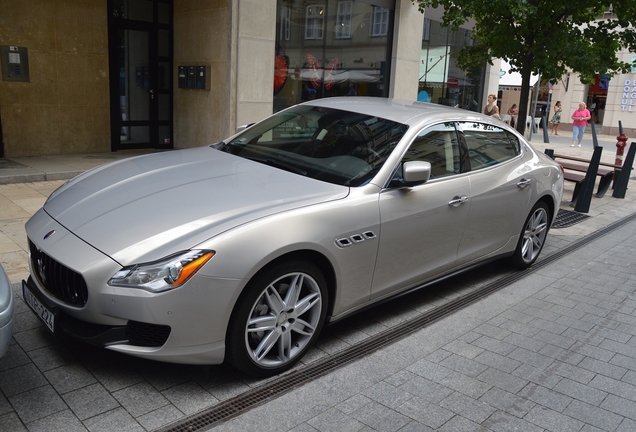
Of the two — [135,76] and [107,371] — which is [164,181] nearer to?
[107,371]

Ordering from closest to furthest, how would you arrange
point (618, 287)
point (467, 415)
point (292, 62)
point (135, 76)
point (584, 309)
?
point (467, 415)
point (584, 309)
point (618, 287)
point (135, 76)
point (292, 62)

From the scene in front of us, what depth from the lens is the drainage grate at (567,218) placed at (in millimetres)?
8875

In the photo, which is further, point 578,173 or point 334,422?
point 578,173

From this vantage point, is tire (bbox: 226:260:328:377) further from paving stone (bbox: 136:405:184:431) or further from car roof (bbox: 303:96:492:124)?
car roof (bbox: 303:96:492:124)

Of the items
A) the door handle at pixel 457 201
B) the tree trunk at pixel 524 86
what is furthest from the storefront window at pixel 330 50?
the door handle at pixel 457 201

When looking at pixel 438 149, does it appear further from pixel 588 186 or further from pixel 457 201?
pixel 588 186

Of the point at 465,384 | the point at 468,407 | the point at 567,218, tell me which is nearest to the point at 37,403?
the point at 468,407

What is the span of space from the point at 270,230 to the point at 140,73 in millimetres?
9695

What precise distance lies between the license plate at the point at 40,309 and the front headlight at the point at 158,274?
54cm

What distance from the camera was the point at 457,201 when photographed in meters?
4.77

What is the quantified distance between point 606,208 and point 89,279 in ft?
32.2

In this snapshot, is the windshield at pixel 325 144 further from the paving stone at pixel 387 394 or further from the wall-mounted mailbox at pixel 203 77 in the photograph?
the wall-mounted mailbox at pixel 203 77

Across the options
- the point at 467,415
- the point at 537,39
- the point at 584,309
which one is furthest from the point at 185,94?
the point at 467,415

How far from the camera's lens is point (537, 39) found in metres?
9.60
